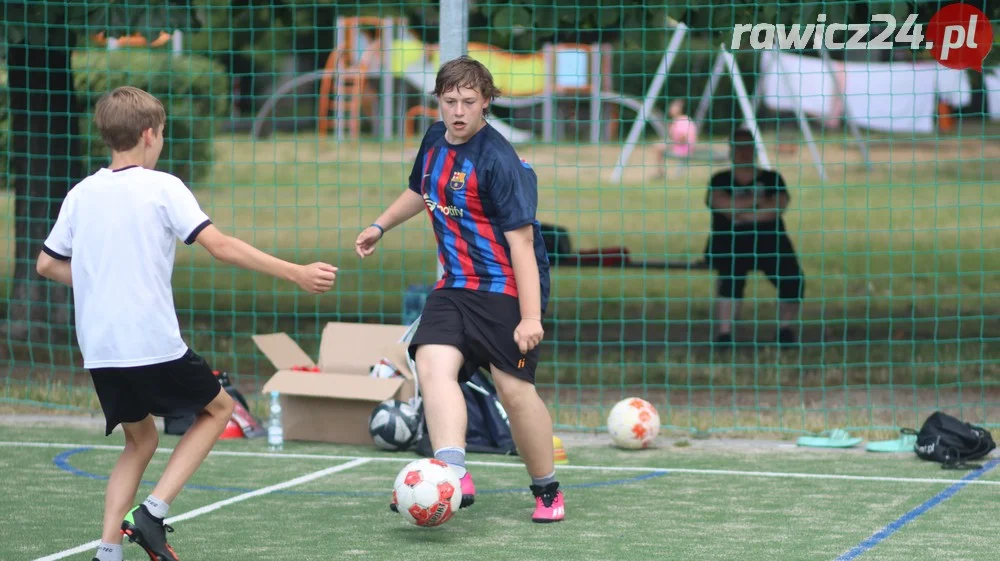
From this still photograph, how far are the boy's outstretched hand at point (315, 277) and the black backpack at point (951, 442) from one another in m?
3.53

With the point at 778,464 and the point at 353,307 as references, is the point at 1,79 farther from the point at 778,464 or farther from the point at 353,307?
the point at 778,464

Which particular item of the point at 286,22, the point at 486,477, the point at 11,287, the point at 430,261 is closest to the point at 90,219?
the point at 486,477

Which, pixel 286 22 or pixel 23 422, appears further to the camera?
pixel 286 22

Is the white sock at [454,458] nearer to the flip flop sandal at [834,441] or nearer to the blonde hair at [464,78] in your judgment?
the blonde hair at [464,78]

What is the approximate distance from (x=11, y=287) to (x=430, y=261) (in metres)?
6.08

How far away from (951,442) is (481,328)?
262 cm

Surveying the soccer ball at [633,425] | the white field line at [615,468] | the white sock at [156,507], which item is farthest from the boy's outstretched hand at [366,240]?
the soccer ball at [633,425]

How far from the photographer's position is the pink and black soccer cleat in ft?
17.4

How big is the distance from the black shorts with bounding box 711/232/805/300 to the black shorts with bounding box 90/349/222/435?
6.20 meters

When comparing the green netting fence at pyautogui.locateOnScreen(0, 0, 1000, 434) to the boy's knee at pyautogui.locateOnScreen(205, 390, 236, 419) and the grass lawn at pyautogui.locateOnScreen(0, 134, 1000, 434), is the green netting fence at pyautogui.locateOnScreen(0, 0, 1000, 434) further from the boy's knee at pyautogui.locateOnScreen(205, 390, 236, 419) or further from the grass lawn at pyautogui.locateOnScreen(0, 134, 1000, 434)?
the boy's knee at pyautogui.locateOnScreen(205, 390, 236, 419)

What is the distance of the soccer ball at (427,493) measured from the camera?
4.87 metres

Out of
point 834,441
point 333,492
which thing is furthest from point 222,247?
point 834,441

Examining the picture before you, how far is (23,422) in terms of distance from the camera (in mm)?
7727

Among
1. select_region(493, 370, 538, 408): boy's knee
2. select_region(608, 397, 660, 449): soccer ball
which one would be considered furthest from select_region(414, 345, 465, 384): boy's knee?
select_region(608, 397, 660, 449): soccer ball
